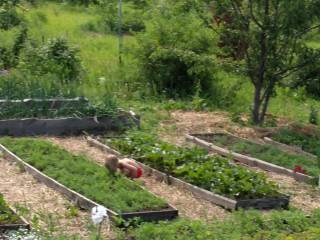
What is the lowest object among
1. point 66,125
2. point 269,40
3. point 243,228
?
point 66,125

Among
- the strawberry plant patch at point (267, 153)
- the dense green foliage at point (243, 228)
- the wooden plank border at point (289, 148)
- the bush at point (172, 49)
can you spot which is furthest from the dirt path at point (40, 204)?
the bush at point (172, 49)

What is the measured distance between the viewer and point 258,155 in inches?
387

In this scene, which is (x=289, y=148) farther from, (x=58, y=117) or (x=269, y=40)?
(x=58, y=117)

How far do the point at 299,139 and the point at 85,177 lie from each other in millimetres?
4156

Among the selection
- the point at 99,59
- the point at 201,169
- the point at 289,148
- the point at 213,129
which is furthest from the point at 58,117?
the point at 99,59

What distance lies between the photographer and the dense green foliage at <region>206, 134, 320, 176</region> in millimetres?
9453

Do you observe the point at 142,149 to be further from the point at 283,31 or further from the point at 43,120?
the point at 283,31

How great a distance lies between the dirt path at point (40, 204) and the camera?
663 cm

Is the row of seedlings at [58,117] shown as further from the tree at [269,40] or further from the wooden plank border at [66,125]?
the tree at [269,40]

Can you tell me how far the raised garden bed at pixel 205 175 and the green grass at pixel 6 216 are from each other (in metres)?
2.16

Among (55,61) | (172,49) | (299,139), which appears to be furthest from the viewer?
(55,61)

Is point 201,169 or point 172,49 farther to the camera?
point 172,49

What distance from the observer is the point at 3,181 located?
27.0ft

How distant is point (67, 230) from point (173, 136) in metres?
4.53
